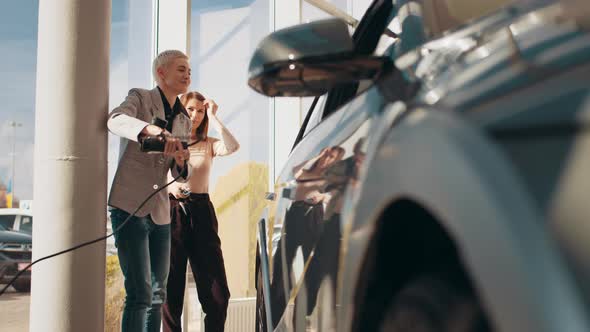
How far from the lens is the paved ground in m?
3.51

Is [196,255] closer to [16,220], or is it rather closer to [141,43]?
[16,220]

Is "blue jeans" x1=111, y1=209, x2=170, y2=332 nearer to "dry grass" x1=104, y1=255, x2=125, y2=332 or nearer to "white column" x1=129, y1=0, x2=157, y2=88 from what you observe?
"dry grass" x1=104, y1=255, x2=125, y2=332

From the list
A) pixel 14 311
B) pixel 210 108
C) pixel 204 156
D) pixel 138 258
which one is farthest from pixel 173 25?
pixel 138 258

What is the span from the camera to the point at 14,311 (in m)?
3.65

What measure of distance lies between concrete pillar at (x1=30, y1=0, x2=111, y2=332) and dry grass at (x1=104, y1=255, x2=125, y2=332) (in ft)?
4.38

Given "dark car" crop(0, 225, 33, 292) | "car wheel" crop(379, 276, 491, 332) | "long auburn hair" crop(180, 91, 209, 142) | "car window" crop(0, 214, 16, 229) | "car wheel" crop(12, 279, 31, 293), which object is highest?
"long auburn hair" crop(180, 91, 209, 142)

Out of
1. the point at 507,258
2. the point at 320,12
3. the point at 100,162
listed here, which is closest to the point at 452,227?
the point at 507,258

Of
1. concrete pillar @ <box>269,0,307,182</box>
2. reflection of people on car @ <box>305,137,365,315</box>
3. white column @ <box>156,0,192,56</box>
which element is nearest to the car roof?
white column @ <box>156,0,192,56</box>

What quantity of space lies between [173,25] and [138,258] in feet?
8.23

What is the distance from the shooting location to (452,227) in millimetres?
619

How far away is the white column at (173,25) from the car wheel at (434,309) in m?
4.35

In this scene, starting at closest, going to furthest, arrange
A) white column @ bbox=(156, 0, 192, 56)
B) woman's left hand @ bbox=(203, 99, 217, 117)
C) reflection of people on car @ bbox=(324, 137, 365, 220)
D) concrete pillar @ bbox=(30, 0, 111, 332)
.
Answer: reflection of people on car @ bbox=(324, 137, 365, 220) → concrete pillar @ bbox=(30, 0, 111, 332) → woman's left hand @ bbox=(203, 99, 217, 117) → white column @ bbox=(156, 0, 192, 56)

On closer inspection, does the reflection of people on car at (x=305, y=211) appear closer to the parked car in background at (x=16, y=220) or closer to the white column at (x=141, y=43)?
the parked car in background at (x=16, y=220)

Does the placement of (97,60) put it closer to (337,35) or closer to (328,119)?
(328,119)
